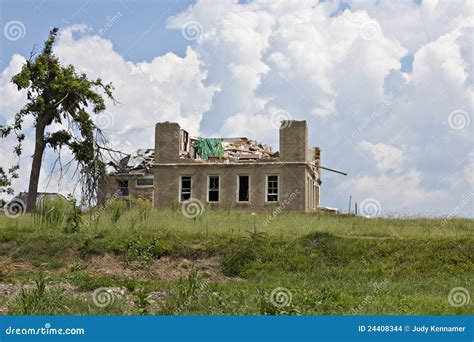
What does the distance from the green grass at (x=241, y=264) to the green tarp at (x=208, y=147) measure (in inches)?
714

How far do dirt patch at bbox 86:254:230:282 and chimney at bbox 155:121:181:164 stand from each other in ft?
72.8

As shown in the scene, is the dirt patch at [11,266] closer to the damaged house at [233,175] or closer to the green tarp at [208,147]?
the damaged house at [233,175]

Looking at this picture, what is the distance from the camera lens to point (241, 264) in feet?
60.3

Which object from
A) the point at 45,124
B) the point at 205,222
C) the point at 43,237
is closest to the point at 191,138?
the point at 45,124

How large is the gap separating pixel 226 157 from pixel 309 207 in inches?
247

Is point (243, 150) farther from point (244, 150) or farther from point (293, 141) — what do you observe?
point (293, 141)

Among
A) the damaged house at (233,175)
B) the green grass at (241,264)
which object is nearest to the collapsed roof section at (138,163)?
the damaged house at (233,175)

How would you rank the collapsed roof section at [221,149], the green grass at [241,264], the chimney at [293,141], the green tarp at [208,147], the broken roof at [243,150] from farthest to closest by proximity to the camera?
the green tarp at [208,147] → the collapsed roof section at [221,149] → the broken roof at [243,150] → the chimney at [293,141] → the green grass at [241,264]

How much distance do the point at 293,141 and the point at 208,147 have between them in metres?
7.18

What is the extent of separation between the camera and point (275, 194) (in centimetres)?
→ 3888

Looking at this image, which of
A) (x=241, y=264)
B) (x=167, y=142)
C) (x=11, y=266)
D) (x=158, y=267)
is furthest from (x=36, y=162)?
(x=241, y=264)

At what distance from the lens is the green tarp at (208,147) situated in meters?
43.2

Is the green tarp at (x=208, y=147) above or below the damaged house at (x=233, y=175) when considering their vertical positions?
above

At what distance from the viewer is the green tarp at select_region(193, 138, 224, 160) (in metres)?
43.2
